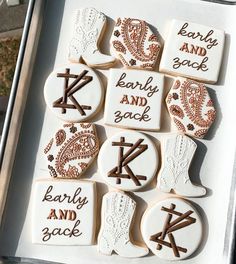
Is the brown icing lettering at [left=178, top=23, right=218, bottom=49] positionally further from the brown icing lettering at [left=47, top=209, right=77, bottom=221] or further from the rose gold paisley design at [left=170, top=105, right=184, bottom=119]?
the brown icing lettering at [left=47, top=209, right=77, bottom=221]

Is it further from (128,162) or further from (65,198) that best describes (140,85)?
(65,198)

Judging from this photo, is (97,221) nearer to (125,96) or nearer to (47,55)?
(125,96)

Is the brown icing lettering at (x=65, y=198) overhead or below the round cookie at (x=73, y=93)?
below

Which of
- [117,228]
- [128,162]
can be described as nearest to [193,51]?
[128,162]

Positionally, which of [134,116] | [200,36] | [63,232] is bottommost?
[63,232]

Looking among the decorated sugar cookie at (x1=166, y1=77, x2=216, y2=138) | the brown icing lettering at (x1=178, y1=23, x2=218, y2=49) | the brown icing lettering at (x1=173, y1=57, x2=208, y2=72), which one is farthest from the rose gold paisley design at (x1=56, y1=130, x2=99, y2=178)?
the brown icing lettering at (x1=178, y1=23, x2=218, y2=49)

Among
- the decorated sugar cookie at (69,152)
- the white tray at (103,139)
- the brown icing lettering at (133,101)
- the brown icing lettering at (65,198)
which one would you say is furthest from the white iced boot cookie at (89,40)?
the brown icing lettering at (65,198)

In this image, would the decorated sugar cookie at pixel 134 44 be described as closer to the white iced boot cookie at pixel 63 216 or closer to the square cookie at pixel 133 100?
the square cookie at pixel 133 100
